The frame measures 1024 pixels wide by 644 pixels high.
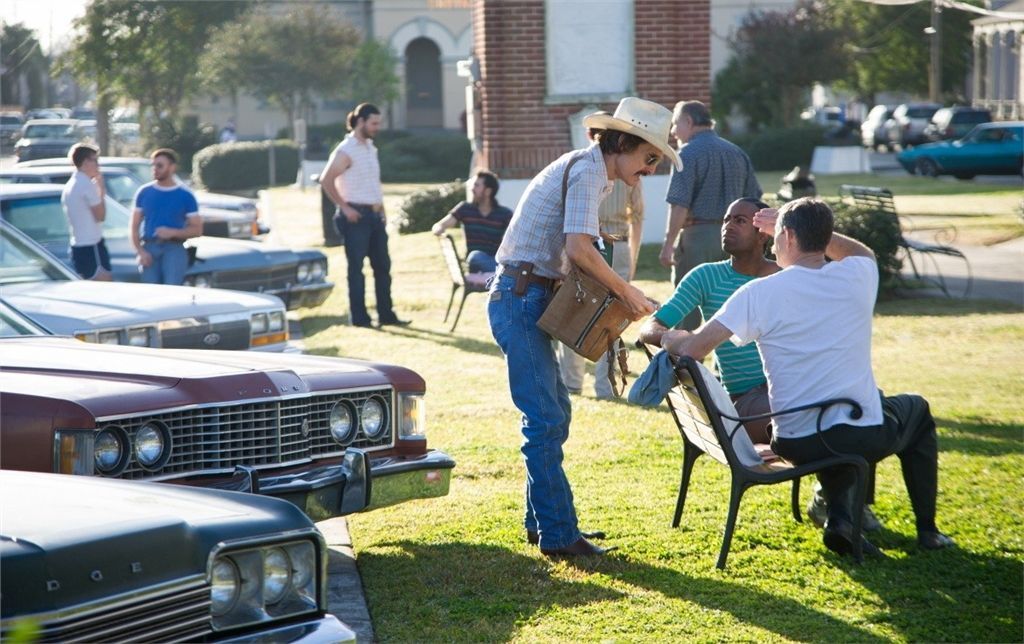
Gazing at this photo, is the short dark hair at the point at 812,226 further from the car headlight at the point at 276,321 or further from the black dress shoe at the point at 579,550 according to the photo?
the car headlight at the point at 276,321

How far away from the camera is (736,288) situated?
21.0ft

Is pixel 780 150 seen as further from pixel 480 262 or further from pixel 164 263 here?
pixel 164 263

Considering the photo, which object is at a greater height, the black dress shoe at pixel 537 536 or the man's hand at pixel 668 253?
the man's hand at pixel 668 253

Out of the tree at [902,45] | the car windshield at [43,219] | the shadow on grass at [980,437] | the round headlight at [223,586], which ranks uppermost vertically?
the tree at [902,45]

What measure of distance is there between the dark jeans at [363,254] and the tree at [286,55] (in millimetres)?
35989

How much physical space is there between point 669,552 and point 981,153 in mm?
31429

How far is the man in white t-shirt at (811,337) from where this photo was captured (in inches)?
216

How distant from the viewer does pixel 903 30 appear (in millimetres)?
56250

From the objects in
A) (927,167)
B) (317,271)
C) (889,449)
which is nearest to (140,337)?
(889,449)

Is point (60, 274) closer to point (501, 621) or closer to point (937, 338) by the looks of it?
point (501, 621)

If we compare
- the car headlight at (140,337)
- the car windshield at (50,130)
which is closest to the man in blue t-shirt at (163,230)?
the car headlight at (140,337)

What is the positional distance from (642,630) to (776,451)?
1065 millimetres

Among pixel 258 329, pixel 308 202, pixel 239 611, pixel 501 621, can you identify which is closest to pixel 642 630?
pixel 501 621

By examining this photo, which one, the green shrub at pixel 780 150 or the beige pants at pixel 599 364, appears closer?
the beige pants at pixel 599 364
